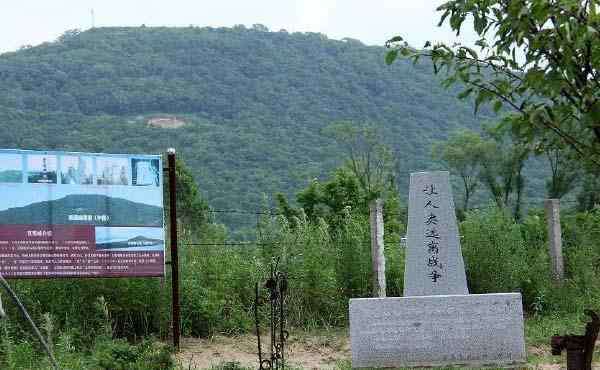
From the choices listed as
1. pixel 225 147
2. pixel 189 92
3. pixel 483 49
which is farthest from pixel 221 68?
pixel 483 49

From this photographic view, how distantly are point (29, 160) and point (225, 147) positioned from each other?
35096 millimetres

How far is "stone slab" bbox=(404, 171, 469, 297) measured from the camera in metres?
9.40

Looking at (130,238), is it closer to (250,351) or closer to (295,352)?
(250,351)

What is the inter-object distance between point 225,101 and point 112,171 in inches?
1774

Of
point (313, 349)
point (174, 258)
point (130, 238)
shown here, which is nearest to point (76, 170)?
point (130, 238)

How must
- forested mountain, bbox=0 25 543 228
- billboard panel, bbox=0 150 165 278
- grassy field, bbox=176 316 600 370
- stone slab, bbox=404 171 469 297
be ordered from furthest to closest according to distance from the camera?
1. forested mountain, bbox=0 25 543 228
2. stone slab, bbox=404 171 469 297
3. grassy field, bbox=176 316 600 370
4. billboard panel, bbox=0 150 165 278

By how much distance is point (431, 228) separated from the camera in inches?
372

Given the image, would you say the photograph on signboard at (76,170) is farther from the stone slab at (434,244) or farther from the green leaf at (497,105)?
the green leaf at (497,105)

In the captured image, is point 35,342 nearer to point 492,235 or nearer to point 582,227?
point 492,235

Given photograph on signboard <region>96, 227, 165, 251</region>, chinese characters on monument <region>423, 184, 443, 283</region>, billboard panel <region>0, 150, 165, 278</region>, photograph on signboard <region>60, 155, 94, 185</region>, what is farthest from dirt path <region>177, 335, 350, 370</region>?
photograph on signboard <region>60, 155, 94, 185</region>

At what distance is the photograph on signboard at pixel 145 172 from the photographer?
931 cm

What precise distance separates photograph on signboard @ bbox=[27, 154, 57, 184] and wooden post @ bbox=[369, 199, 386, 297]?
4582 millimetres

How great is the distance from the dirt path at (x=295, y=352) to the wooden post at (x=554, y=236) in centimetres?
324

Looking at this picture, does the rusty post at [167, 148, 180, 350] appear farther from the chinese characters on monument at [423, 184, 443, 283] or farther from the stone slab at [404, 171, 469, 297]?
the chinese characters on monument at [423, 184, 443, 283]
